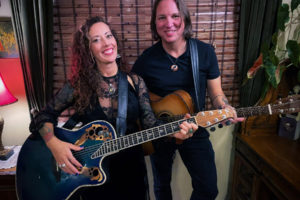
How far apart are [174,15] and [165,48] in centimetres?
24

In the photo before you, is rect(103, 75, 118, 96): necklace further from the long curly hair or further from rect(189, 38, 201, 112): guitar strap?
rect(189, 38, 201, 112): guitar strap

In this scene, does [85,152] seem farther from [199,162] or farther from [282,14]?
[282,14]

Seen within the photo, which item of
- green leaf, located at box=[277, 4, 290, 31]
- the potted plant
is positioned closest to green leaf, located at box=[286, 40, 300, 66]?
the potted plant

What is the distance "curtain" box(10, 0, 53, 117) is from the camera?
1559 mm

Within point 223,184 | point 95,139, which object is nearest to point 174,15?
point 95,139

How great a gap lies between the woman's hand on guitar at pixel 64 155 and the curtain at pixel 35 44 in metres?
0.67

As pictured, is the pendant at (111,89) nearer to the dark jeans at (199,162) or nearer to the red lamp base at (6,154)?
the dark jeans at (199,162)

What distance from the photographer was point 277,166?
1.32 metres

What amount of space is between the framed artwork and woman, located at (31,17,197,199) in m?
0.93

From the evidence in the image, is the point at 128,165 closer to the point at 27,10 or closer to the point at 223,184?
the point at 223,184

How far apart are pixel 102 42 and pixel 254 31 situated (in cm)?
133

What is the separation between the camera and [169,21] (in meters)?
1.26

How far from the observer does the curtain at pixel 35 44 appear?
156 centimetres

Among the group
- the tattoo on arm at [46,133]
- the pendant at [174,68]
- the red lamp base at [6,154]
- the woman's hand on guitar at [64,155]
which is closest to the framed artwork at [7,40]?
the red lamp base at [6,154]
